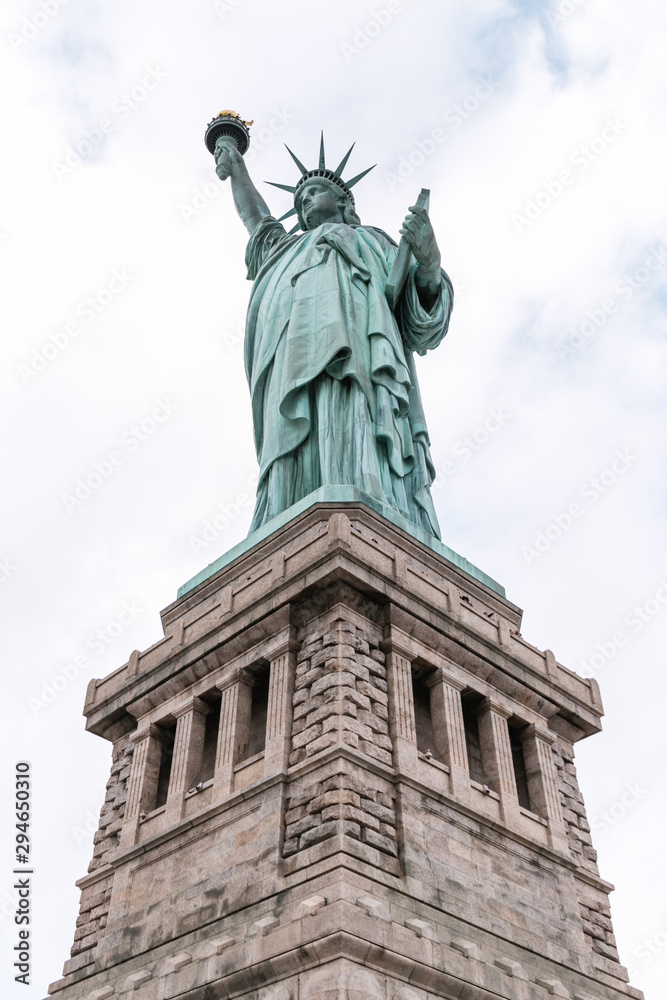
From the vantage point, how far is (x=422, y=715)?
1465cm

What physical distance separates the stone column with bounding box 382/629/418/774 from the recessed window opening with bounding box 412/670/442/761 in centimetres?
41

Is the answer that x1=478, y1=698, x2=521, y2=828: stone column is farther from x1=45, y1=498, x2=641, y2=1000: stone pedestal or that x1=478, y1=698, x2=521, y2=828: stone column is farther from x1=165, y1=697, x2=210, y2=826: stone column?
x1=165, y1=697, x2=210, y2=826: stone column

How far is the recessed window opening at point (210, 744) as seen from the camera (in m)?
14.7

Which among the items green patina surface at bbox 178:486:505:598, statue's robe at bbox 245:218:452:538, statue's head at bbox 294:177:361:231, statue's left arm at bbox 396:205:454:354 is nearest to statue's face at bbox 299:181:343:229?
statue's head at bbox 294:177:361:231

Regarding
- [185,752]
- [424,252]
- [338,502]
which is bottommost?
[185,752]

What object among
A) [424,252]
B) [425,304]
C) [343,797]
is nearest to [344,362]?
[424,252]

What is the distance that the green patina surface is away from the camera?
16.5m

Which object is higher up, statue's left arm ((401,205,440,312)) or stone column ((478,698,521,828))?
A: statue's left arm ((401,205,440,312))

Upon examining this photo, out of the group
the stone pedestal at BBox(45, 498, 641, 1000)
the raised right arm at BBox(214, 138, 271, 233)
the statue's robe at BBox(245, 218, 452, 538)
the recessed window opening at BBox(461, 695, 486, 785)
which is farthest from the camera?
the raised right arm at BBox(214, 138, 271, 233)

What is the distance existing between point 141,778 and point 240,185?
54.6ft

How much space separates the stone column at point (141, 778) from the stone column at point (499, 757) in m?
4.69

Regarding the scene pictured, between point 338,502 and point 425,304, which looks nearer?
point 338,502

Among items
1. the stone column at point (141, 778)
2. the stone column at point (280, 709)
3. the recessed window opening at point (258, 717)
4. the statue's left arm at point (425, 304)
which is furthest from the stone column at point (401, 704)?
the statue's left arm at point (425, 304)

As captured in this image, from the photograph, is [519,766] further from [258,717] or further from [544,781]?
[258,717]
